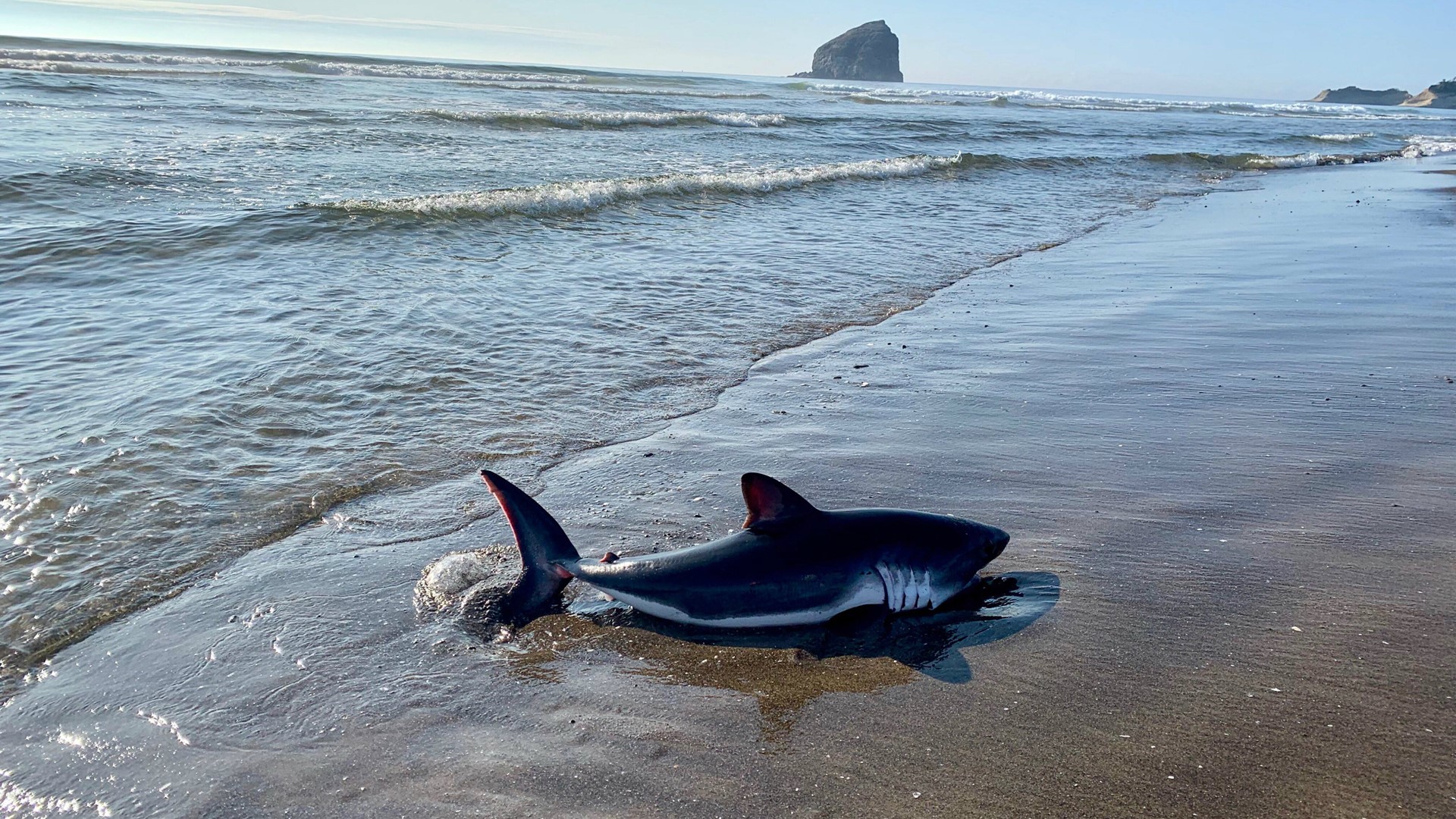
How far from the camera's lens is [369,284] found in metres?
10.0

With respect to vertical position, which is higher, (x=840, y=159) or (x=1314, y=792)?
(x=840, y=159)

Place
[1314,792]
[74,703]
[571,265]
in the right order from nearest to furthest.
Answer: [1314,792], [74,703], [571,265]

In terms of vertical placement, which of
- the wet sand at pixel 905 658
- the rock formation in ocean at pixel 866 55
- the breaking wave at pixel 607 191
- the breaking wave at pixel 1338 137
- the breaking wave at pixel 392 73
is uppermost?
the rock formation in ocean at pixel 866 55

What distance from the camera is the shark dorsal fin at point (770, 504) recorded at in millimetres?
3775

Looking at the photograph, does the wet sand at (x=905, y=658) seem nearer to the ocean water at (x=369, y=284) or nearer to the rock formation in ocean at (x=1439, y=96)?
the ocean water at (x=369, y=284)

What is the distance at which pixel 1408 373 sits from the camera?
6832mm

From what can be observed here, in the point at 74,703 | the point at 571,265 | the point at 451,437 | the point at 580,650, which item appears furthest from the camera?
the point at 571,265

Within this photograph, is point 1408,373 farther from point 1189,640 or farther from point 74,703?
point 74,703

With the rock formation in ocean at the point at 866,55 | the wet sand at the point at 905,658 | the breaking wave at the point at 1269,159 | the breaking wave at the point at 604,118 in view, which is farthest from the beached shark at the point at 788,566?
the rock formation in ocean at the point at 866,55

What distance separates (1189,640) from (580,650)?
2325 millimetres

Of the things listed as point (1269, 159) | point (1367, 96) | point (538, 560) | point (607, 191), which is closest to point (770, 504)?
point (538, 560)

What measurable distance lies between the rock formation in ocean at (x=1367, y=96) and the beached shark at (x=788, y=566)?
15376cm

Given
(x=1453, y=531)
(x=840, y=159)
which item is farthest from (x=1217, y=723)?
(x=840, y=159)

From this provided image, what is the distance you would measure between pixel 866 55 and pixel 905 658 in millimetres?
177056
